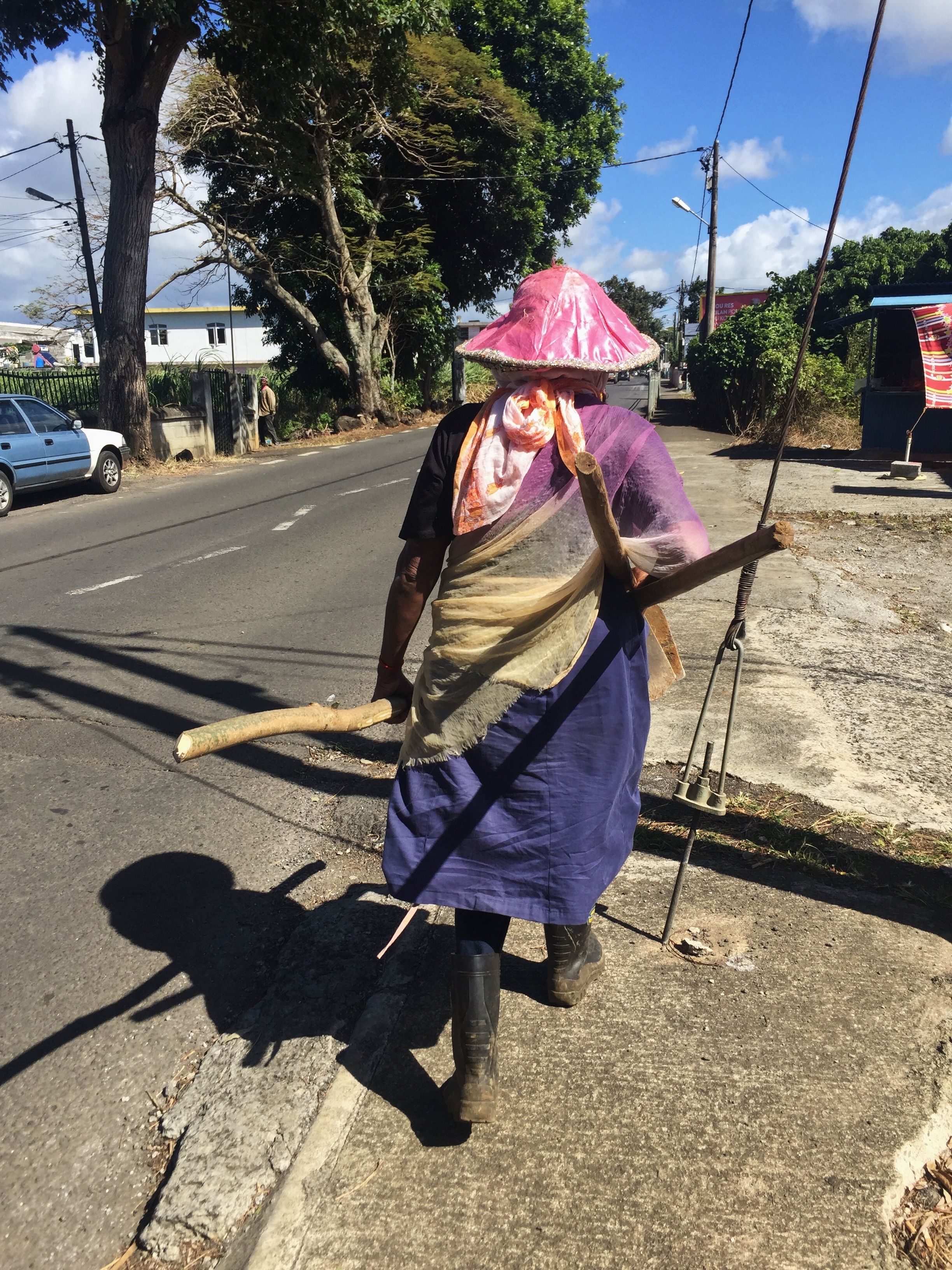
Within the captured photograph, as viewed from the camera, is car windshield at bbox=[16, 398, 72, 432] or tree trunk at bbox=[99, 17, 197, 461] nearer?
car windshield at bbox=[16, 398, 72, 432]

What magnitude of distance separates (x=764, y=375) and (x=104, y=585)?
1640 centimetres

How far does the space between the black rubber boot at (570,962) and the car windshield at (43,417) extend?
12.5m

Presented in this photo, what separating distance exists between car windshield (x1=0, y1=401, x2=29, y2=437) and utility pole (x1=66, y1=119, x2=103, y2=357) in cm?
1179

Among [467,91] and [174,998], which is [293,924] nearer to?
[174,998]

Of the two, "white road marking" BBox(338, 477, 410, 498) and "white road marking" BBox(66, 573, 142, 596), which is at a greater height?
"white road marking" BBox(338, 477, 410, 498)

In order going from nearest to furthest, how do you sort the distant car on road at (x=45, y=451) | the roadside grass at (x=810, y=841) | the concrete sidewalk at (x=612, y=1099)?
the concrete sidewalk at (x=612, y=1099) < the roadside grass at (x=810, y=841) < the distant car on road at (x=45, y=451)

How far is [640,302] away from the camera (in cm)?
10969

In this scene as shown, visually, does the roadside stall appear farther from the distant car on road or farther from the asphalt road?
the distant car on road

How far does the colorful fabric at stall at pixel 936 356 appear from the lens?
13.9 metres

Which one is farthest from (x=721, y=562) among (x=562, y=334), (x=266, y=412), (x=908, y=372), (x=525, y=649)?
(x=266, y=412)

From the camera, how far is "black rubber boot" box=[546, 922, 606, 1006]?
2.55 metres

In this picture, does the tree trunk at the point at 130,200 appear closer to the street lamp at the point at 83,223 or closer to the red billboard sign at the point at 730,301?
the street lamp at the point at 83,223

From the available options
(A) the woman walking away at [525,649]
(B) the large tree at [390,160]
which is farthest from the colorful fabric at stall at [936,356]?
(A) the woman walking away at [525,649]

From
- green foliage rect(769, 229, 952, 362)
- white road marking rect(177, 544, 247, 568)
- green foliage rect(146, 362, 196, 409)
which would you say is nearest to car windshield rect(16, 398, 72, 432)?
white road marking rect(177, 544, 247, 568)
